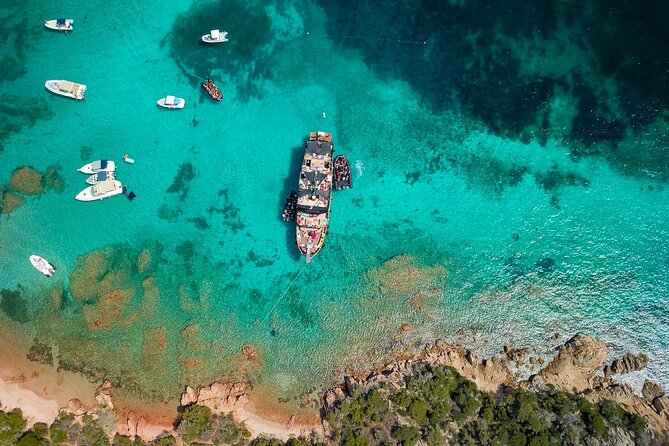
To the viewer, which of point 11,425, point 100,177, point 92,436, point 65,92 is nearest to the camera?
point 11,425

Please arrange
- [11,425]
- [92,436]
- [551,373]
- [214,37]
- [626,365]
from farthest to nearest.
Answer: [214,37] → [626,365] → [551,373] → [92,436] → [11,425]

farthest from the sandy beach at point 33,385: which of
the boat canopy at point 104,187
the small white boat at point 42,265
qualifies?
the boat canopy at point 104,187

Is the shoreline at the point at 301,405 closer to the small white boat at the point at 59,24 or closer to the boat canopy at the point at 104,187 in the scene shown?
the boat canopy at the point at 104,187

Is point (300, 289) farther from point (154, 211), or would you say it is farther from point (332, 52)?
point (332, 52)

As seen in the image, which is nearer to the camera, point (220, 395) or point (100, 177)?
point (220, 395)

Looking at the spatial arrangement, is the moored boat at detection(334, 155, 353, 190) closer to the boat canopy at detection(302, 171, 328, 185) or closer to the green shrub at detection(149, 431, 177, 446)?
the boat canopy at detection(302, 171, 328, 185)

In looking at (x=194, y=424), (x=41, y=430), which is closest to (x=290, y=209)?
(x=194, y=424)

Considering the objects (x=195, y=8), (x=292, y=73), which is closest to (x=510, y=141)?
(x=292, y=73)

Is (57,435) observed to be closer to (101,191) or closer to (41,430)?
(41,430)
